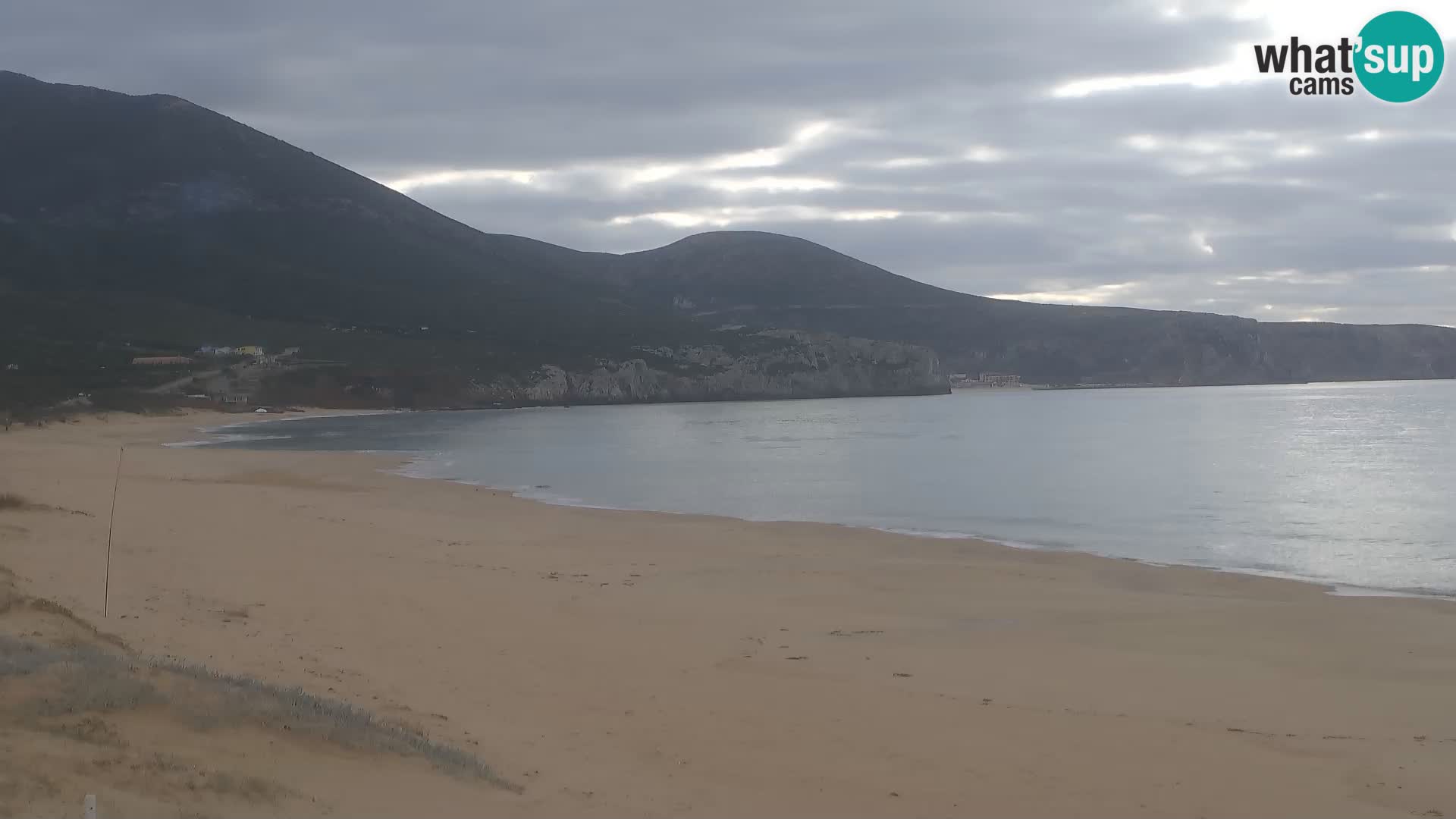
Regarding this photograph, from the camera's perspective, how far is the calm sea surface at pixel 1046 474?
984 inches

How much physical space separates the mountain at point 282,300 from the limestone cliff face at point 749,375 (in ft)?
1.05

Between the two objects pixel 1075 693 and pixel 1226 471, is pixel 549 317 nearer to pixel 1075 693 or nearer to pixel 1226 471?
pixel 1226 471

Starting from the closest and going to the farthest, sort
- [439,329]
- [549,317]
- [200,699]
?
[200,699], [439,329], [549,317]

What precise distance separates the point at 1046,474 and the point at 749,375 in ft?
395

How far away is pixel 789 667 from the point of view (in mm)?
11617

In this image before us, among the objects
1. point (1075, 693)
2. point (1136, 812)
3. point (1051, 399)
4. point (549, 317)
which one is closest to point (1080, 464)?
point (1075, 693)

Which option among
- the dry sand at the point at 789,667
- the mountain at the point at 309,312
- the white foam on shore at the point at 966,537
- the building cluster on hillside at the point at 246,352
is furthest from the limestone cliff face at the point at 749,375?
the dry sand at the point at 789,667

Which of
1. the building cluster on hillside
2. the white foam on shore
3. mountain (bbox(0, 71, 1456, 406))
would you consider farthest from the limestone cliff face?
the white foam on shore

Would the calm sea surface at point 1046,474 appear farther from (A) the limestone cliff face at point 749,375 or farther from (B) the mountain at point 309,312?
(A) the limestone cliff face at point 749,375

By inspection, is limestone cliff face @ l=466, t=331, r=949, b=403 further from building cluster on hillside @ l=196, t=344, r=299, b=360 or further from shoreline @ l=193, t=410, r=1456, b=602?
shoreline @ l=193, t=410, r=1456, b=602

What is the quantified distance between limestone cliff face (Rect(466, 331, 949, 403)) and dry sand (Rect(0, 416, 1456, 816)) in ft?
383

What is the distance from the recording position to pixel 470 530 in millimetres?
23375

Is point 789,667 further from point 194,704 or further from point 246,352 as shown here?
point 246,352

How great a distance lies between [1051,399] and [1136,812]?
16421cm
